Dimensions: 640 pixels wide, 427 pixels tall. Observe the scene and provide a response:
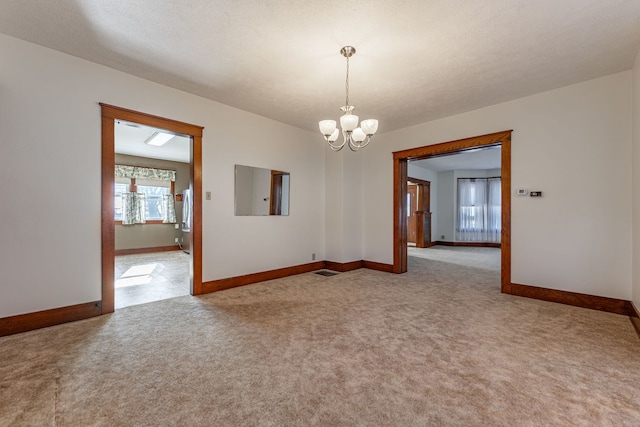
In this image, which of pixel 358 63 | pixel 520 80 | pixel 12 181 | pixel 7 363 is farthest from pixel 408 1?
pixel 7 363

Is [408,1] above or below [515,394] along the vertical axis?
above

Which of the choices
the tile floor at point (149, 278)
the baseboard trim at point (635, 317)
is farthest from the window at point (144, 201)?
the baseboard trim at point (635, 317)

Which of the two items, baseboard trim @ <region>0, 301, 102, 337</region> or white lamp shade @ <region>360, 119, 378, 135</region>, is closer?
baseboard trim @ <region>0, 301, 102, 337</region>

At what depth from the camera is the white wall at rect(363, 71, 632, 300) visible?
3.07 metres

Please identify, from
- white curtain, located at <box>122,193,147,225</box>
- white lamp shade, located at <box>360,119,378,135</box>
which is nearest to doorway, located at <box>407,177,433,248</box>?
white lamp shade, located at <box>360,119,378,135</box>

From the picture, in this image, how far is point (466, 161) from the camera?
316 inches

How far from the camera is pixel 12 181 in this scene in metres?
2.49

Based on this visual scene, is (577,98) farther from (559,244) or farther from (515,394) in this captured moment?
(515,394)

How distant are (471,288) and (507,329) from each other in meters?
1.54

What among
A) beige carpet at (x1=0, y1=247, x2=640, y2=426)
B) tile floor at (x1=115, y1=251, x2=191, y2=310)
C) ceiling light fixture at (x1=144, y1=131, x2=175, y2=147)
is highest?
ceiling light fixture at (x1=144, y1=131, x2=175, y2=147)

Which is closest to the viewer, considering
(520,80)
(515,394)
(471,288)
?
(515,394)

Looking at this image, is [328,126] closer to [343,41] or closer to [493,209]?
[343,41]

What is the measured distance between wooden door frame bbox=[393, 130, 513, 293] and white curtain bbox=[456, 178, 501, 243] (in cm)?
544

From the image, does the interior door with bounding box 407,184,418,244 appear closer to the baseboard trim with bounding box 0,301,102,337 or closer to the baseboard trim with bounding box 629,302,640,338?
the baseboard trim with bounding box 629,302,640,338
